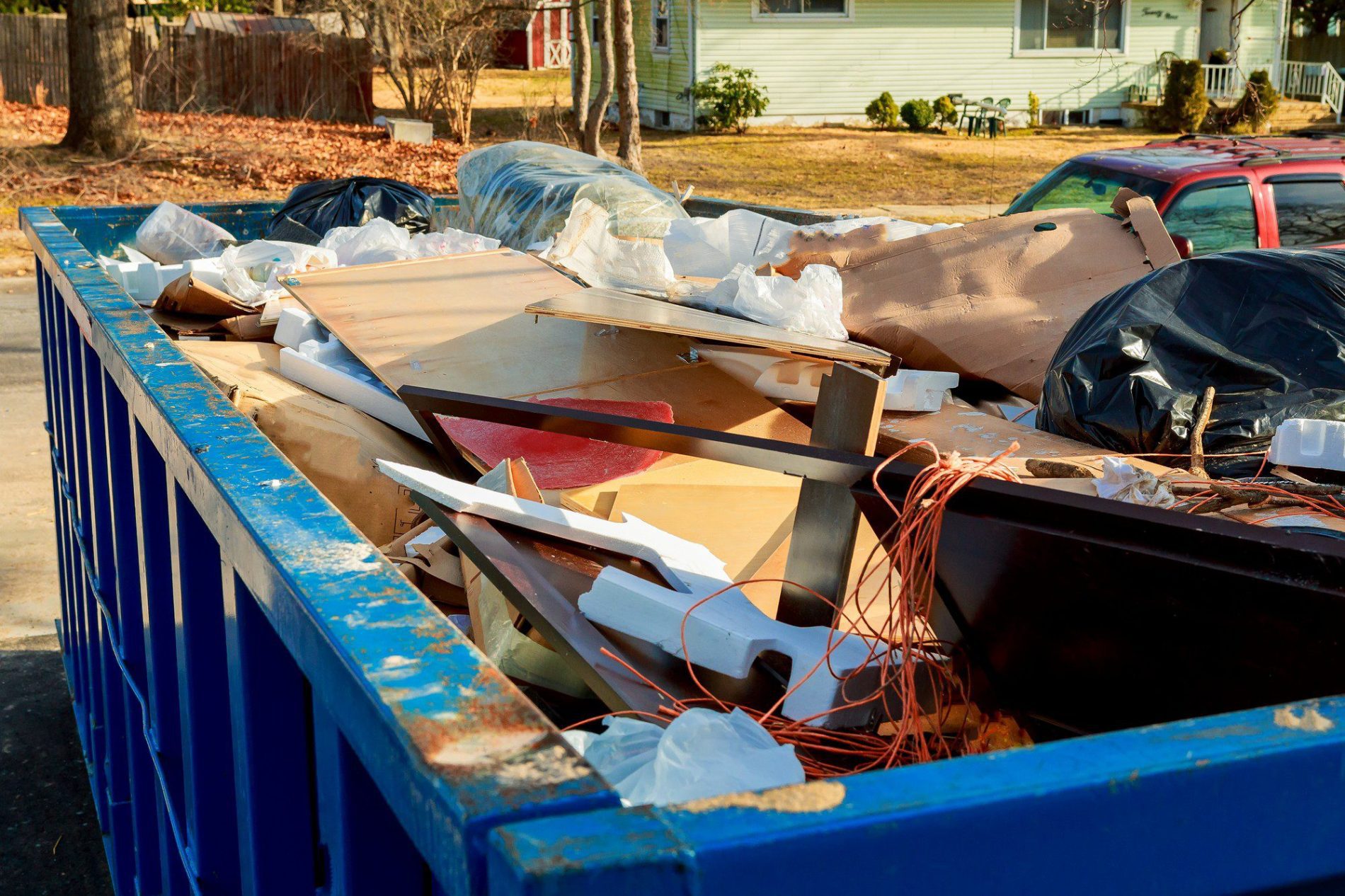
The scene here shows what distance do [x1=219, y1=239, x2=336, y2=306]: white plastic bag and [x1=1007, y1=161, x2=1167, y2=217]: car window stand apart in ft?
13.9

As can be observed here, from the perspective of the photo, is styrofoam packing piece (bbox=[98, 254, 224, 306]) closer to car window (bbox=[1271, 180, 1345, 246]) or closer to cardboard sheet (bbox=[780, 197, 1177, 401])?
cardboard sheet (bbox=[780, 197, 1177, 401])

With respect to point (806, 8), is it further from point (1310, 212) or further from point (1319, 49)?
point (1319, 49)

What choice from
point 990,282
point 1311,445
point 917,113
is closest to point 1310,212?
point 990,282

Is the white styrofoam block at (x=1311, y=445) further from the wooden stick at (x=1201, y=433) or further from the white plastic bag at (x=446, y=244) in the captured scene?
the white plastic bag at (x=446, y=244)

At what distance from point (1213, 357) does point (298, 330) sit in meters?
2.39

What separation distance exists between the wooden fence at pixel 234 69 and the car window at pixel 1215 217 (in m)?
18.0

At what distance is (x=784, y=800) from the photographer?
2.46ft

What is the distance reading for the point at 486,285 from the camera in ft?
11.5

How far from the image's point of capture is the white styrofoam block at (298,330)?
3.30m

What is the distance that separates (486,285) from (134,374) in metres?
1.54

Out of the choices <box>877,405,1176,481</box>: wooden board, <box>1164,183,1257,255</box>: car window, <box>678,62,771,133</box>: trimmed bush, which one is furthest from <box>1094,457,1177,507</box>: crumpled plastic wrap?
<box>678,62,771,133</box>: trimmed bush

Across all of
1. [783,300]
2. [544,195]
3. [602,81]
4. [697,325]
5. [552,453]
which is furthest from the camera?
[602,81]

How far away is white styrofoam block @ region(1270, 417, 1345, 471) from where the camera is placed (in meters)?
2.39

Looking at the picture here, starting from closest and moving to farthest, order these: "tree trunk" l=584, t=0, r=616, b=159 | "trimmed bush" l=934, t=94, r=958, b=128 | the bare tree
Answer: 1. "tree trunk" l=584, t=0, r=616, b=159
2. the bare tree
3. "trimmed bush" l=934, t=94, r=958, b=128
